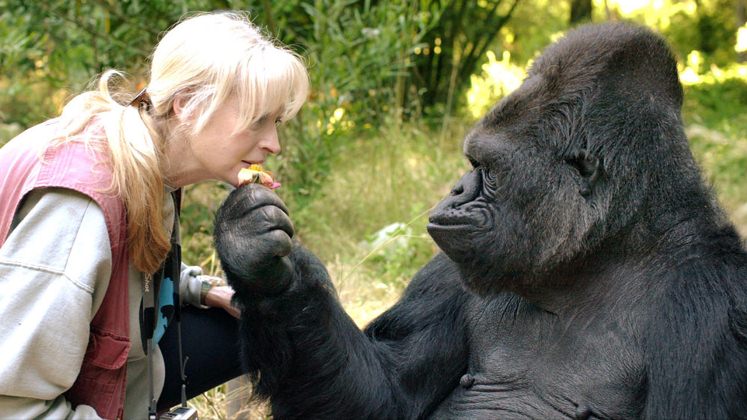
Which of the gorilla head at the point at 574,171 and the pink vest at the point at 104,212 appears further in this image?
the gorilla head at the point at 574,171

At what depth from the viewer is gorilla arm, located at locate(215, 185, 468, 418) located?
108 inches

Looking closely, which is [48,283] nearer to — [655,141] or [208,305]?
[208,305]

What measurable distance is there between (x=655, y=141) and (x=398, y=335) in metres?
1.07

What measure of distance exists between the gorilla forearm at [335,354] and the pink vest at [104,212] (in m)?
0.42

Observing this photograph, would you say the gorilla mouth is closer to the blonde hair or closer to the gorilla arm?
the gorilla arm

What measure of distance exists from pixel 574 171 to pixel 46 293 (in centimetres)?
139

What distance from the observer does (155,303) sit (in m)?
2.87

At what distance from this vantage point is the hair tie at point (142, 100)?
8.96 feet

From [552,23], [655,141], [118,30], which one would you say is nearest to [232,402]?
[655,141]

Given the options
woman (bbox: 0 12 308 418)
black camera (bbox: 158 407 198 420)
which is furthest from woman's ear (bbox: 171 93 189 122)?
black camera (bbox: 158 407 198 420)

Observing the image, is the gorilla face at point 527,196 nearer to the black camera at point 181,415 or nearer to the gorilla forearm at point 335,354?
the gorilla forearm at point 335,354

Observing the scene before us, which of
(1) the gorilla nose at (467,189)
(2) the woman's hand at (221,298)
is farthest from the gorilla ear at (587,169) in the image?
(2) the woman's hand at (221,298)

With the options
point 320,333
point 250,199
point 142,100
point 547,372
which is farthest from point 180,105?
point 547,372

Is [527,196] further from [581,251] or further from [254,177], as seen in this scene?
[254,177]
